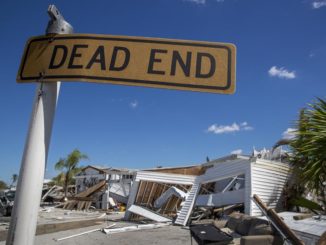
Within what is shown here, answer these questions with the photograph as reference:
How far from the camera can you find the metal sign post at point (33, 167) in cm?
145

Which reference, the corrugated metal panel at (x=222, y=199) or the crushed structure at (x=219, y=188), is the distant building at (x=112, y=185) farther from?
the corrugated metal panel at (x=222, y=199)

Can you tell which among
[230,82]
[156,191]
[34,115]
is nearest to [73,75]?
[34,115]

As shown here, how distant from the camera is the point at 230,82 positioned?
1596 millimetres

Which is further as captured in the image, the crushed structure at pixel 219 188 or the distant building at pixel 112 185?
the distant building at pixel 112 185

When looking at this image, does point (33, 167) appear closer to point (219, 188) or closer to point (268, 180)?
point (268, 180)

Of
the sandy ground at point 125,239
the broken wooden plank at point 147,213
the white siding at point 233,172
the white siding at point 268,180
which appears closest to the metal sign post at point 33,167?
the sandy ground at point 125,239

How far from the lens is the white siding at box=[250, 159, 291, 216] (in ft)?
49.8

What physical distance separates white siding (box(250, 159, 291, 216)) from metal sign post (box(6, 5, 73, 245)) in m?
14.7

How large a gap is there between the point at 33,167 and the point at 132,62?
816 millimetres

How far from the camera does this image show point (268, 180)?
15.6 m

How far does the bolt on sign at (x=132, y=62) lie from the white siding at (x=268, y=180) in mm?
14450

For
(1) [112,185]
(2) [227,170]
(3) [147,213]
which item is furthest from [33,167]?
(1) [112,185]

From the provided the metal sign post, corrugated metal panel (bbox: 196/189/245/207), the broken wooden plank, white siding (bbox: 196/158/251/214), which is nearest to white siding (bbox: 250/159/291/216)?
white siding (bbox: 196/158/251/214)

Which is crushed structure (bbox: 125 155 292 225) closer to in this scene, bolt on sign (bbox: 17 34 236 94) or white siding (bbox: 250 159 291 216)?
white siding (bbox: 250 159 291 216)
